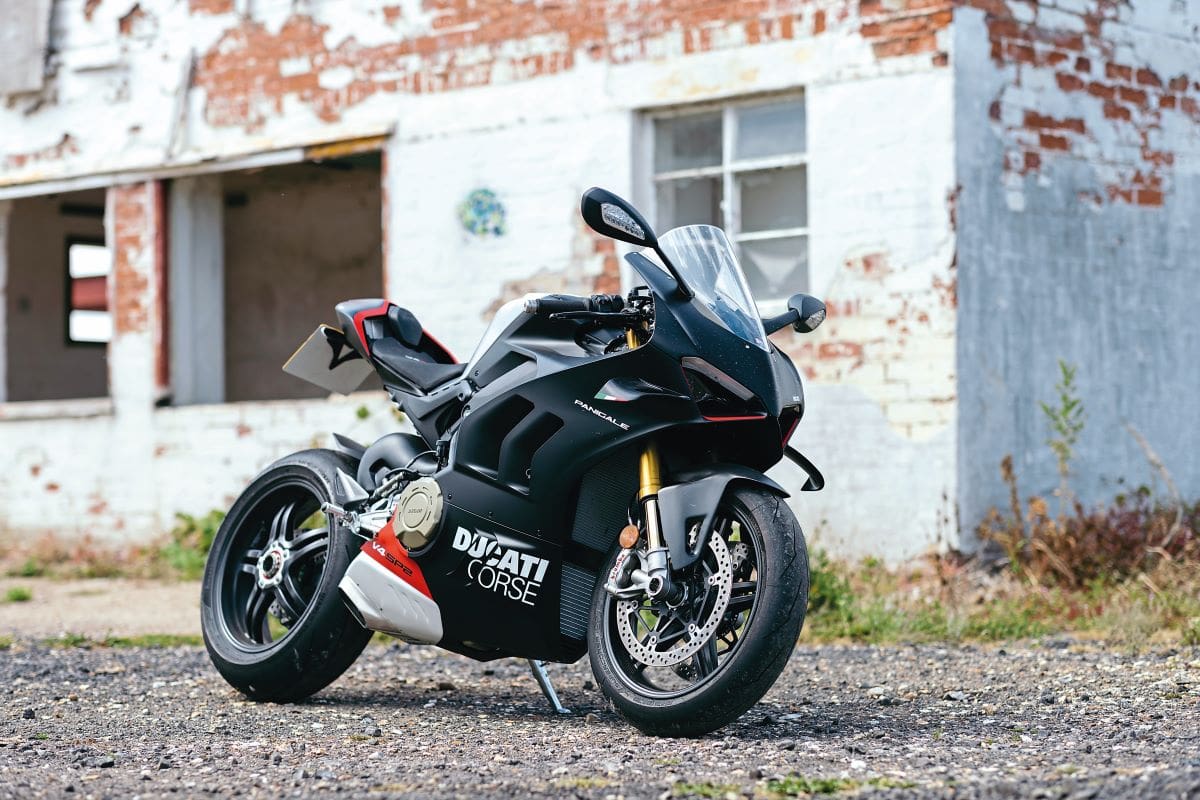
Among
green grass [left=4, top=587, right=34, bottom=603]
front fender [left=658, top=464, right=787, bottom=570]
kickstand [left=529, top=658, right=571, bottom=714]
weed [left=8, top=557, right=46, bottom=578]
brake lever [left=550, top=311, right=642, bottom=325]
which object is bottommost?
weed [left=8, top=557, right=46, bottom=578]

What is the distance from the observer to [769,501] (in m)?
4.20

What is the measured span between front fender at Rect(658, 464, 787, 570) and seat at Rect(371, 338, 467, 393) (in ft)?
3.31

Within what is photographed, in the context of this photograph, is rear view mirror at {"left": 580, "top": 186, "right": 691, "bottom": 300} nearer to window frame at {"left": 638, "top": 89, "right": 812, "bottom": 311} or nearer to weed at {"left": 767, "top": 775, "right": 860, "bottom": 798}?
weed at {"left": 767, "top": 775, "right": 860, "bottom": 798}

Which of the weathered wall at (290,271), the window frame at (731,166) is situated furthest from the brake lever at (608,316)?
the weathered wall at (290,271)

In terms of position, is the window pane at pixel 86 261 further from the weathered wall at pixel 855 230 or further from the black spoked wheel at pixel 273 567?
the black spoked wheel at pixel 273 567

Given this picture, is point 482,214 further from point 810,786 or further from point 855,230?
point 810,786

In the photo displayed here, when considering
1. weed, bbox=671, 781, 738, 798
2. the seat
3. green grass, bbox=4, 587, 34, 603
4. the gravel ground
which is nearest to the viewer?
weed, bbox=671, 781, 738, 798

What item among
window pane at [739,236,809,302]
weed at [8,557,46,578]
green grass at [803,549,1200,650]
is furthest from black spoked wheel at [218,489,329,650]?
weed at [8,557,46,578]

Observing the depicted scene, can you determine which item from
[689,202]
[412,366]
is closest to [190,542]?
[689,202]

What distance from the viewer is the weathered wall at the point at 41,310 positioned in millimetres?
15055

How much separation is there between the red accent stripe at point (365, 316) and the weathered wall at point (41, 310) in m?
10.5

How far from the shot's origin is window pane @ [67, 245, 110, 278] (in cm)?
1553

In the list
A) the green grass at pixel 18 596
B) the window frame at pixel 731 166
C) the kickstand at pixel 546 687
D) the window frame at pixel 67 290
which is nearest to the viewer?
the kickstand at pixel 546 687

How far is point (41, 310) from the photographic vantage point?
15250mm
